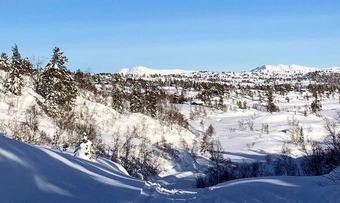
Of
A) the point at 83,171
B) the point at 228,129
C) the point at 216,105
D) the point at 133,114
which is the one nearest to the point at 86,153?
the point at 83,171

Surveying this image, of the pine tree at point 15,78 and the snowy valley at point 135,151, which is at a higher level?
the pine tree at point 15,78

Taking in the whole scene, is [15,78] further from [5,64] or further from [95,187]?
[95,187]

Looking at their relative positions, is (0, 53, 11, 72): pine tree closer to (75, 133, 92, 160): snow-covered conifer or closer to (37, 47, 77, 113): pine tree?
(37, 47, 77, 113): pine tree

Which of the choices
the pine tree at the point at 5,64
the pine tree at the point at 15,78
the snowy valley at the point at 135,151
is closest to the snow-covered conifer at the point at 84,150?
the snowy valley at the point at 135,151

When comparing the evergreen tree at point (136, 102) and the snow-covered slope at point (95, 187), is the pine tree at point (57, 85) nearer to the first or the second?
the evergreen tree at point (136, 102)

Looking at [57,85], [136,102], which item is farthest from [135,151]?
[136,102]

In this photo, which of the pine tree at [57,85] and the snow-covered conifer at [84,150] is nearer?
the snow-covered conifer at [84,150]
